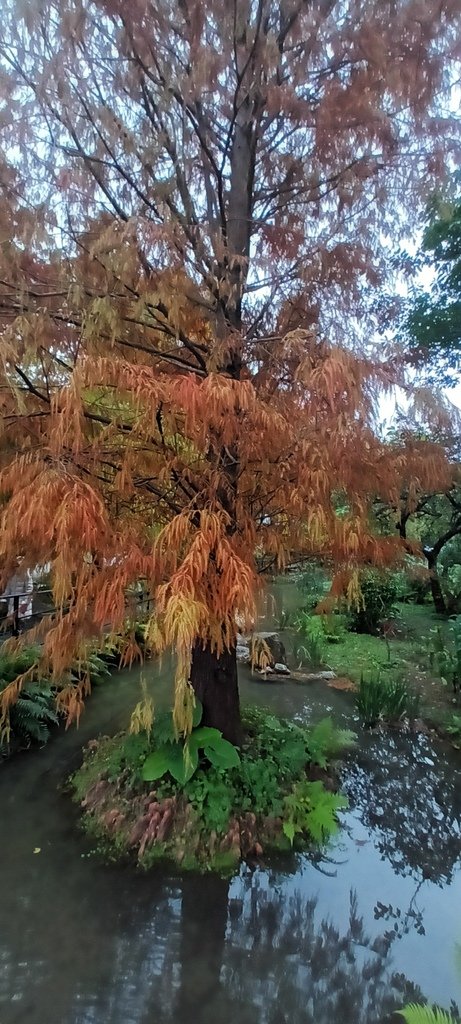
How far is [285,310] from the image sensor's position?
310 centimetres

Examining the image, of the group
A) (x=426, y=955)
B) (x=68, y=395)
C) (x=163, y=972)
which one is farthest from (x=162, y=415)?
(x=426, y=955)

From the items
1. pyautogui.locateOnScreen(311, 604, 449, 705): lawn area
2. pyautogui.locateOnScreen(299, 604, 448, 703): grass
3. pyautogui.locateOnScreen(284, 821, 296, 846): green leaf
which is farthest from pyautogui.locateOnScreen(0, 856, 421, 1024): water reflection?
pyautogui.locateOnScreen(311, 604, 449, 705): lawn area

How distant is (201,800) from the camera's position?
3078mm

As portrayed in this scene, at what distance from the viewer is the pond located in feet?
6.73

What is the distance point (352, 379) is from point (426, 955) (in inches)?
98.5

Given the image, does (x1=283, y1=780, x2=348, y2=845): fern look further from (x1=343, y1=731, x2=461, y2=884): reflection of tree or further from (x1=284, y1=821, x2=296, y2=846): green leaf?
(x1=343, y1=731, x2=461, y2=884): reflection of tree

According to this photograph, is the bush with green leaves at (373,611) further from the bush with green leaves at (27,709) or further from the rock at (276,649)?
the bush with green leaves at (27,709)

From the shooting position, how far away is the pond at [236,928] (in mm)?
2053

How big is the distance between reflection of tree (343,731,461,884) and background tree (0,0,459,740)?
5.69ft

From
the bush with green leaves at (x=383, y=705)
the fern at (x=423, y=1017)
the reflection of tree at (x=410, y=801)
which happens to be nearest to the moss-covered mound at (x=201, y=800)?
the reflection of tree at (x=410, y=801)

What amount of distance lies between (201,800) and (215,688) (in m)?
0.64

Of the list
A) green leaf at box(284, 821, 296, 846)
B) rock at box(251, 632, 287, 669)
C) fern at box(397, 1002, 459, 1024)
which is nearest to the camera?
fern at box(397, 1002, 459, 1024)

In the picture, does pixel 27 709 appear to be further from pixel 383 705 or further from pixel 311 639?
pixel 311 639

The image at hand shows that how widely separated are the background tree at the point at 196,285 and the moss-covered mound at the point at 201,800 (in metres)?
0.98
